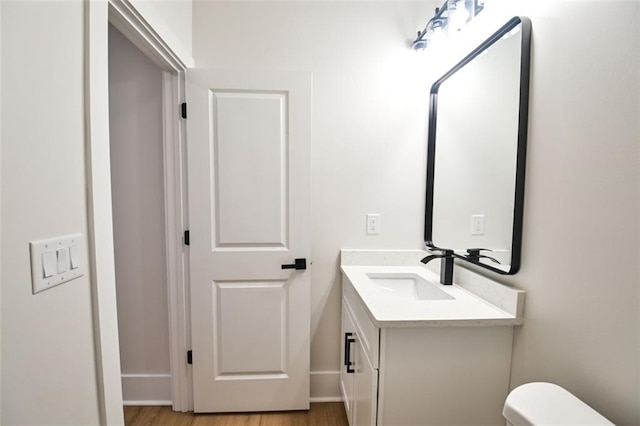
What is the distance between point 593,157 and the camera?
2.72 ft

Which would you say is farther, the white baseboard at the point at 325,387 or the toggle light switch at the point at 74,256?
the white baseboard at the point at 325,387

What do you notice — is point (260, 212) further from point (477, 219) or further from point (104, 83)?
point (477, 219)

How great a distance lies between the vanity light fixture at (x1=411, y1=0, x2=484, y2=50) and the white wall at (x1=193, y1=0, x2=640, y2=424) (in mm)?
107

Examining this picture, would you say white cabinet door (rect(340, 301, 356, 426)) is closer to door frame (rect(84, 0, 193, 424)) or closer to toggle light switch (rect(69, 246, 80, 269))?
door frame (rect(84, 0, 193, 424))

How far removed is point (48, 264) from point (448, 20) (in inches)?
76.2

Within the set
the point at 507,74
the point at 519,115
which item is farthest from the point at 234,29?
the point at 519,115

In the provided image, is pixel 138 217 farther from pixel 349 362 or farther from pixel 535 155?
pixel 535 155

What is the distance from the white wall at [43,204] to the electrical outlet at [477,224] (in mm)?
1531

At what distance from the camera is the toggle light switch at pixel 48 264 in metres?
0.68

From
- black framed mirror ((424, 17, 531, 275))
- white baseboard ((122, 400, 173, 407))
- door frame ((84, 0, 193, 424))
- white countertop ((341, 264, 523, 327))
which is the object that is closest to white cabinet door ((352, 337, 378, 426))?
white countertop ((341, 264, 523, 327))

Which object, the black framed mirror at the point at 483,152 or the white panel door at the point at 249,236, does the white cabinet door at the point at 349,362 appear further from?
the black framed mirror at the point at 483,152

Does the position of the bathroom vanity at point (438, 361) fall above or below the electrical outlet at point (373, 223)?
below

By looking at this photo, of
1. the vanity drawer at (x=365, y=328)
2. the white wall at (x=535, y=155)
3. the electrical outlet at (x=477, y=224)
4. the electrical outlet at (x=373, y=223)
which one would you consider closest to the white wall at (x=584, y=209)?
the white wall at (x=535, y=155)

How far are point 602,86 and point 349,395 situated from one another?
→ 1656mm
